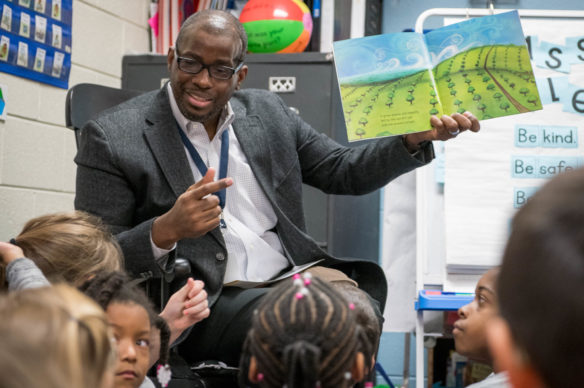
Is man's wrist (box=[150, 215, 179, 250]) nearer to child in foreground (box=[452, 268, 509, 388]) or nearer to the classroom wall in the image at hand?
child in foreground (box=[452, 268, 509, 388])

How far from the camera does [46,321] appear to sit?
0.72m

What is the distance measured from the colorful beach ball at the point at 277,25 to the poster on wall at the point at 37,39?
0.67 m

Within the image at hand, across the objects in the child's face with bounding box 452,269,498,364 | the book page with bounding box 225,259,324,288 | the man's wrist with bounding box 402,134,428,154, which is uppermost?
the man's wrist with bounding box 402,134,428,154

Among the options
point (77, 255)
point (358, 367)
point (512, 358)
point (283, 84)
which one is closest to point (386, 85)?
point (77, 255)

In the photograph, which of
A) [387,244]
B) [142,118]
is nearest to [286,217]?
[142,118]

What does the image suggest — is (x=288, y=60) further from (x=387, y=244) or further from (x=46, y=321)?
(x=46, y=321)

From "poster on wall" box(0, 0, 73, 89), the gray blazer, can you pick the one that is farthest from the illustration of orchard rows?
"poster on wall" box(0, 0, 73, 89)

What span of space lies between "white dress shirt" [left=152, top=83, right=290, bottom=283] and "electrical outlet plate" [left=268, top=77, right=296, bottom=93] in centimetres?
87

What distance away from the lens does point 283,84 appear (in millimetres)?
2934

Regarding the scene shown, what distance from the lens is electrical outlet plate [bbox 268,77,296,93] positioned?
2928 millimetres

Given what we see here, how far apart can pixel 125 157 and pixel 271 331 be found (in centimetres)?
100

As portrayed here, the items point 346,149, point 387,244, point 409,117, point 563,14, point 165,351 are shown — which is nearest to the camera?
point 165,351

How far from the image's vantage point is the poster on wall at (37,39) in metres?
2.57

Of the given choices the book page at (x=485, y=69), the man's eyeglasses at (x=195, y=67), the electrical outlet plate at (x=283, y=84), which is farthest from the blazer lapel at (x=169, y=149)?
the electrical outlet plate at (x=283, y=84)
